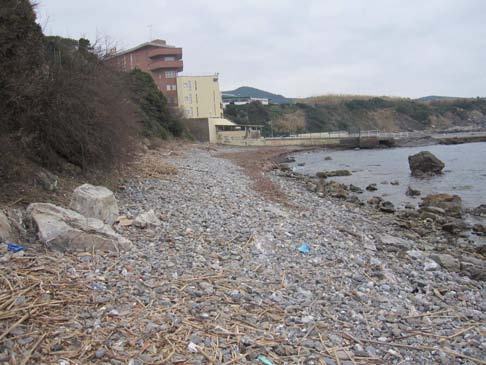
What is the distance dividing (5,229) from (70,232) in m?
0.83

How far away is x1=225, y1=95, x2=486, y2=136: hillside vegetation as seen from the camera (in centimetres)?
11368

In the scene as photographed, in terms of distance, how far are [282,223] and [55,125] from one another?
5.74m

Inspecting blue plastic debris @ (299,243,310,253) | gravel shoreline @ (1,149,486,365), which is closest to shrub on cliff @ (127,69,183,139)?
blue plastic debris @ (299,243,310,253)

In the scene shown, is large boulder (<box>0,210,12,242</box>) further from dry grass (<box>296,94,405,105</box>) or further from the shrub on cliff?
dry grass (<box>296,94,405,105</box>)

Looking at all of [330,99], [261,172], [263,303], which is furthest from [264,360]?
[330,99]

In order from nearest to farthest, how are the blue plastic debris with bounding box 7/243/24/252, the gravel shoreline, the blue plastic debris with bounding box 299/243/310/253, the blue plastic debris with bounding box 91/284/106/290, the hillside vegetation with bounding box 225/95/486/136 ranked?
the gravel shoreline < the blue plastic debris with bounding box 91/284/106/290 < the blue plastic debris with bounding box 7/243/24/252 < the blue plastic debris with bounding box 299/243/310/253 < the hillside vegetation with bounding box 225/95/486/136

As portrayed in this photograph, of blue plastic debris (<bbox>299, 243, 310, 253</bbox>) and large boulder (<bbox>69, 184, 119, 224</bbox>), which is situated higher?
large boulder (<bbox>69, 184, 119, 224</bbox>)

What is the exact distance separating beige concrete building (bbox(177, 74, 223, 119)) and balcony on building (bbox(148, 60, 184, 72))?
188 centimetres

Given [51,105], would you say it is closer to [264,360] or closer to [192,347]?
[192,347]

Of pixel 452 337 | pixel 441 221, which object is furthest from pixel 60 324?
pixel 441 221

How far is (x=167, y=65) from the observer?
211 feet

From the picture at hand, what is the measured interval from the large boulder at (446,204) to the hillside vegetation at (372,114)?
8408 centimetres

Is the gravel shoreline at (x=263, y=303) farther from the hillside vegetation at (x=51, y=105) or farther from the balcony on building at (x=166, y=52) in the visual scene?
the balcony on building at (x=166, y=52)

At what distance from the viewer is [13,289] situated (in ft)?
12.5
